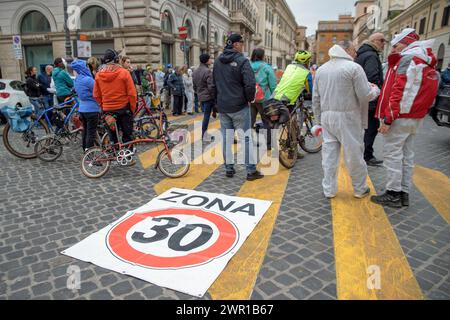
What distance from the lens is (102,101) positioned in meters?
5.64

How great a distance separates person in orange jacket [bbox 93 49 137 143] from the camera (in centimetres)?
542

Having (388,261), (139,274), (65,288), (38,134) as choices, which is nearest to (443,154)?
(388,261)

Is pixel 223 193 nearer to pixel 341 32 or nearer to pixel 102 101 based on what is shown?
pixel 102 101

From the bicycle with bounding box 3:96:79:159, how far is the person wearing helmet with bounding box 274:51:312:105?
4.43 m

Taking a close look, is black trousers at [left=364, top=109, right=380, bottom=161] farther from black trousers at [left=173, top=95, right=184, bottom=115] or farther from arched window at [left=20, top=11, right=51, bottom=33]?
arched window at [left=20, top=11, right=51, bottom=33]

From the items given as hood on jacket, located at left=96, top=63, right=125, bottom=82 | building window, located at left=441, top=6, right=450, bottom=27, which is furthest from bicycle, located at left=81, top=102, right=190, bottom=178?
building window, located at left=441, top=6, right=450, bottom=27

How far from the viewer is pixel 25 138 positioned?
6770mm

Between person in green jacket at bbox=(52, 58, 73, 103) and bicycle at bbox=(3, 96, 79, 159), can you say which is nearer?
bicycle at bbox=(3, 96, 79, 159)

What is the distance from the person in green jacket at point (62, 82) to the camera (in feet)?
26.7

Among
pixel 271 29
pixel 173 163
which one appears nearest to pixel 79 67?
pixel 173 163

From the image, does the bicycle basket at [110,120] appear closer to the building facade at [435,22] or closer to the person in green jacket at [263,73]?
the person in green jacket at [263,73]

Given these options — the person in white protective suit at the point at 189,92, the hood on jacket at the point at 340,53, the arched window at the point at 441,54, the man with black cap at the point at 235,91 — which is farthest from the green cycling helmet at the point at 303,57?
the arched window at the point at 441,54

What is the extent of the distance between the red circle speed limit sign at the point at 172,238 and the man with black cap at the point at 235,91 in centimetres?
167
